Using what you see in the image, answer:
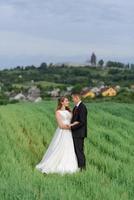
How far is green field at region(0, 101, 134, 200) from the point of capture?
8.67m

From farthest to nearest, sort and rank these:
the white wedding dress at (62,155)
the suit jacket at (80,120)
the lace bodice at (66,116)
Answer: the lace bodice at (66,116) → the suit jacket at (80,120) → the white wedding dress at (62,155)

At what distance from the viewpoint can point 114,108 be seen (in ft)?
103

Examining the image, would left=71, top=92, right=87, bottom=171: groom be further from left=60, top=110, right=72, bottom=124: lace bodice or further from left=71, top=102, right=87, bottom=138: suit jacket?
left=60, top=110, right=72, bottom=124: lace bodice

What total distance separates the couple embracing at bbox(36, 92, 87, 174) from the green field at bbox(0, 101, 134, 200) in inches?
13.1

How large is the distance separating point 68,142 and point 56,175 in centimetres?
133

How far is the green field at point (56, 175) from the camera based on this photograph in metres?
8.67

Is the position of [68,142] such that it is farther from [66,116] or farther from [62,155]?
[66,116]

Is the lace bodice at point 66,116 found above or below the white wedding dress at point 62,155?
above

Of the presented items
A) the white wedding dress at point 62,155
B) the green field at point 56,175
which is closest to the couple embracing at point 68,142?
the white wedding dress at point 62,155

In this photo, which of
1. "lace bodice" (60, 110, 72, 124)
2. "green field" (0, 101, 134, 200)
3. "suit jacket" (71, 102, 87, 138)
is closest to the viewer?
"green field" (0, 101, 134, 200)

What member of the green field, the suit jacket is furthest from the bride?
the green field

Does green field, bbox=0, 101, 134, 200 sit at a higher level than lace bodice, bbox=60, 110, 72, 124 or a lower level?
lower

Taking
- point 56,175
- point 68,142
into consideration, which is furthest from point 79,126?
point 56,175

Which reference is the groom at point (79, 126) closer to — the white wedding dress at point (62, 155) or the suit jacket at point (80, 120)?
the suit jacket at point (80, 120)
